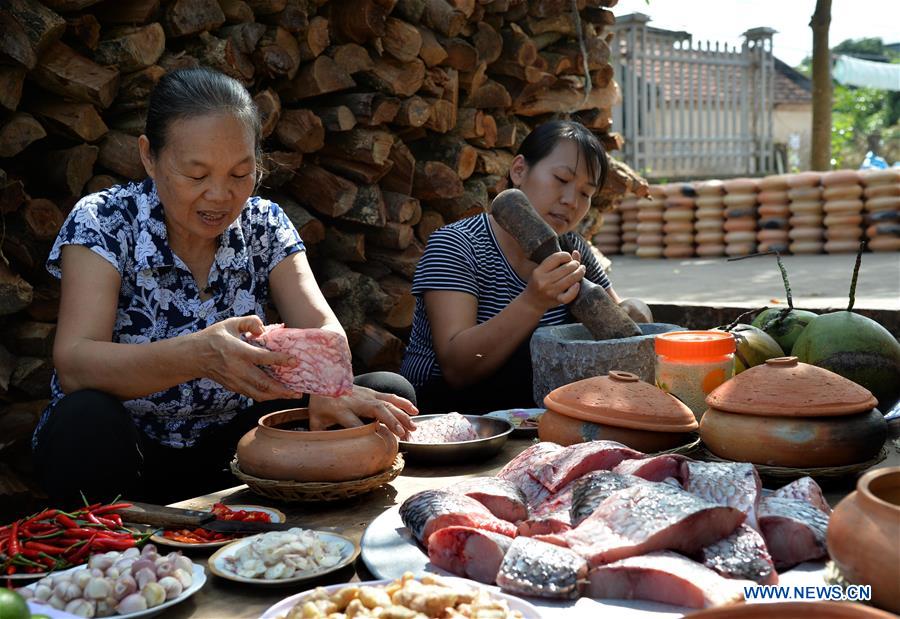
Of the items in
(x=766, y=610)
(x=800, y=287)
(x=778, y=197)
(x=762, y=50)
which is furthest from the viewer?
(x=762, y=50)

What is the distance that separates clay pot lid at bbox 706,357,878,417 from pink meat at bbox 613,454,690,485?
0.33 m

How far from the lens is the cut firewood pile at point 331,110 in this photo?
3.20m

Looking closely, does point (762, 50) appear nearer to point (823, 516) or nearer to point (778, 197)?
point (778, 197)

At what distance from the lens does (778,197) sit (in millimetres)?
11125

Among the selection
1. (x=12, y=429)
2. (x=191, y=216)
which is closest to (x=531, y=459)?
(x=191, y=216)

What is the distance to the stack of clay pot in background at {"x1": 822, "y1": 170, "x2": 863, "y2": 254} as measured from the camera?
1060 cm

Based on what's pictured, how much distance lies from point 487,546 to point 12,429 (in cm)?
241

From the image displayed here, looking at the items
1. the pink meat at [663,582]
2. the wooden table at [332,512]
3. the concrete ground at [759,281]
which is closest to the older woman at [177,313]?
the wooden table at [332,512]

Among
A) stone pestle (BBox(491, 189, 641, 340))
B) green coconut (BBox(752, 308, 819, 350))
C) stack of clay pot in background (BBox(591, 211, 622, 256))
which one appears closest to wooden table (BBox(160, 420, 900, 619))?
stone pestle (BBox(491, 189, 641, 340))

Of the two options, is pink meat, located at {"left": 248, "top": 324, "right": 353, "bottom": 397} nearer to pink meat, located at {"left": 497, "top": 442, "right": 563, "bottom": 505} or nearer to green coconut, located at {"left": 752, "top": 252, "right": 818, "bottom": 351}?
pink meat, located at {"left": 497, "top": 442, "right": 563, "bottom": 505}

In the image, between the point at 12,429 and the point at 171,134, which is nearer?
the point at 171,134

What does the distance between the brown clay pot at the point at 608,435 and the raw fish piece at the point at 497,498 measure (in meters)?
0.35

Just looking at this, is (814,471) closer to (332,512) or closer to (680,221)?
(332,512)

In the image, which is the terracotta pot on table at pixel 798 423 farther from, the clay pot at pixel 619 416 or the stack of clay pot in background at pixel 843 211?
the stack of clay pot in background at pixel 843 211
